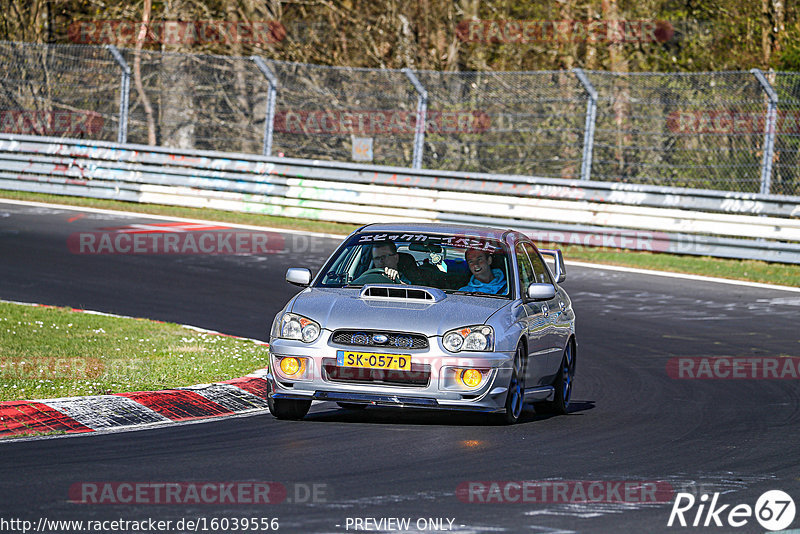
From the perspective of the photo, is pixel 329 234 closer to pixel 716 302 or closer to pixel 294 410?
pixel 716 302

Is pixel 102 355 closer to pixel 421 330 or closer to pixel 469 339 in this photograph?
pixel 421 330

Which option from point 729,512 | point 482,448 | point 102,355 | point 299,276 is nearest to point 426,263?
point 299,276

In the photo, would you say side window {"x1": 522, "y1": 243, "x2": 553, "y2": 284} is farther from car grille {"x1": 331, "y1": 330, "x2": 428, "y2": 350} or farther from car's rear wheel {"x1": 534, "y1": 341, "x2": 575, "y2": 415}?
car grille {"x1": 331, "y1": 330, "x2": 428, "y2": 350}

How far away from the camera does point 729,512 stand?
21.5ft

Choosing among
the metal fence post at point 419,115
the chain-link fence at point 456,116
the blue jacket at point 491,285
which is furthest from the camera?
the metal fence post at point 419,115

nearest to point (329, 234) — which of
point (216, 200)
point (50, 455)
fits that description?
point (216, 200)

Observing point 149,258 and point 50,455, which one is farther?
point 149,258

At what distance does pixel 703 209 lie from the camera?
818 inches

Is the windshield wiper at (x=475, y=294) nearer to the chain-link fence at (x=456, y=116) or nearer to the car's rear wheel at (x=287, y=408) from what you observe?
the car's rear wheel at (x=287, y=408)

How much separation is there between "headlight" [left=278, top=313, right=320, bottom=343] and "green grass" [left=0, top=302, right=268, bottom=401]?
1312mm

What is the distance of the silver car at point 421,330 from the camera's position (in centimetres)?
880

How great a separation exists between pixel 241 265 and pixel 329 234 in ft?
12.3

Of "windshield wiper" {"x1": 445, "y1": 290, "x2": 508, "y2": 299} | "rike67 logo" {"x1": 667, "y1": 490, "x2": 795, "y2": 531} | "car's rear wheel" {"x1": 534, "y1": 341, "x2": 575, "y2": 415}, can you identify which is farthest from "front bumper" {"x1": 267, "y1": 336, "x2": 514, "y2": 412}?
"rike67 logo" {"x1": 667, "y1": 490, "x2": 795, "y2": 531}

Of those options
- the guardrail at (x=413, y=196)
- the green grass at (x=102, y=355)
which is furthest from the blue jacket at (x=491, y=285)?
the guardrail at (x=413, y=196)
